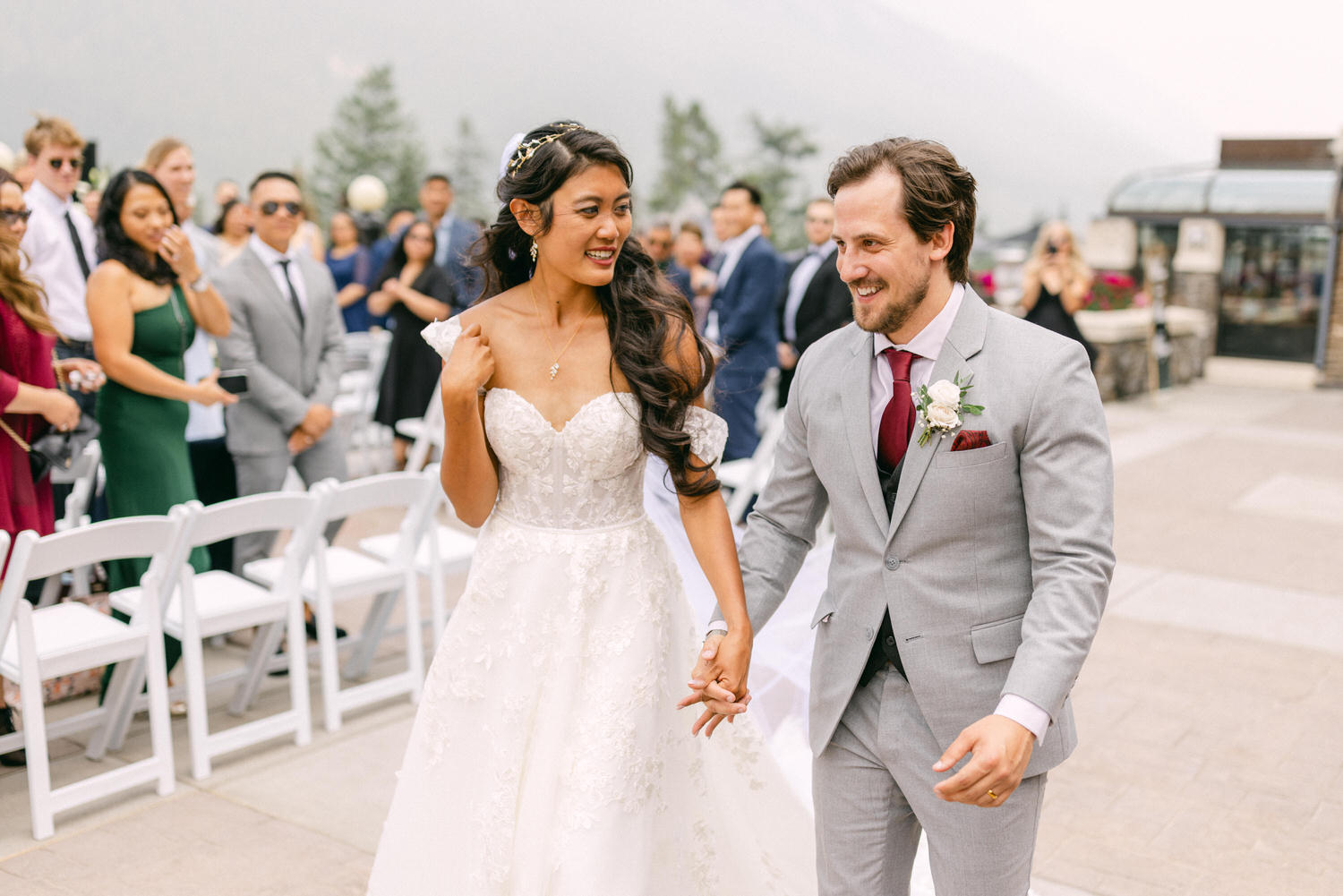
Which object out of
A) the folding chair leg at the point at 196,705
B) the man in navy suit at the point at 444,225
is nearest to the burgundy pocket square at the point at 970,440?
the folding chair leg at the point at 196,705

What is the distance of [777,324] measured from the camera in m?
8.15

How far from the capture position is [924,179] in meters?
1.96

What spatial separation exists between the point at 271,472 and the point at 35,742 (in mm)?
1903

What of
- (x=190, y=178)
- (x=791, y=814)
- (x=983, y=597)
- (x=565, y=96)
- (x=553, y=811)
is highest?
(x=565, y=96)

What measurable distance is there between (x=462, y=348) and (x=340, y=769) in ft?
7.44

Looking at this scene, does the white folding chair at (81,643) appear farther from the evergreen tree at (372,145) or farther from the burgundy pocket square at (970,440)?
the evergreen tree at (372,145)

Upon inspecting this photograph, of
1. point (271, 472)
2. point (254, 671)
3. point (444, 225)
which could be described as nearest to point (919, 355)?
point (254, 671)

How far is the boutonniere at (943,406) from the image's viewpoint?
193 centimetres

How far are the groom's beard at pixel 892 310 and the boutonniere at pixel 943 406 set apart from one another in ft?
0.44

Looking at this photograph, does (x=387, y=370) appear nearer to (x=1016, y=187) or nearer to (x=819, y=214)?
(x=819, y=214)

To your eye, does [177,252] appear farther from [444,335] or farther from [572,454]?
[572,454]

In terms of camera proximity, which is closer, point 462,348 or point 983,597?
point 983,597

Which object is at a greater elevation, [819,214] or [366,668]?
[819,214]

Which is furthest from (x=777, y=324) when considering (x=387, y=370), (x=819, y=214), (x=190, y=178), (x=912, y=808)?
(x=912, y=808)
